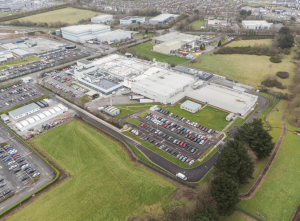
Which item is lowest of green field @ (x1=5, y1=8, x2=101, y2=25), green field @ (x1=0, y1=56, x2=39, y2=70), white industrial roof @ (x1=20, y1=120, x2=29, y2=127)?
white industrial roof @ (x1=20, y1=120, x2=29, y2=127)

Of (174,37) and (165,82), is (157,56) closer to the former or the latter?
(174,37)

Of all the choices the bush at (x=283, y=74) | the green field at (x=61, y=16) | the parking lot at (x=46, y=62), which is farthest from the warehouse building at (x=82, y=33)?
the bush at (x=283, y=74)

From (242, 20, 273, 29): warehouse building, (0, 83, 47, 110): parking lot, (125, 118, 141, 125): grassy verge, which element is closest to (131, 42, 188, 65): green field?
(125, 118, 141, 125): grassy verge

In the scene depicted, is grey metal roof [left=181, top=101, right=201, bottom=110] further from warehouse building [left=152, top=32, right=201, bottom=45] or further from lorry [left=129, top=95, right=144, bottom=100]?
warehouse building [left=152, top=32, right=201, bottom=45]

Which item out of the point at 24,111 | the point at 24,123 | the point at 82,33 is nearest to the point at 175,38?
the point at 82,33

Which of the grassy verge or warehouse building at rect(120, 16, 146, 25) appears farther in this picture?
warehouse building at rect(120, 16, 146, 25)

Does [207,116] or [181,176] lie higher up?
[207,116]
